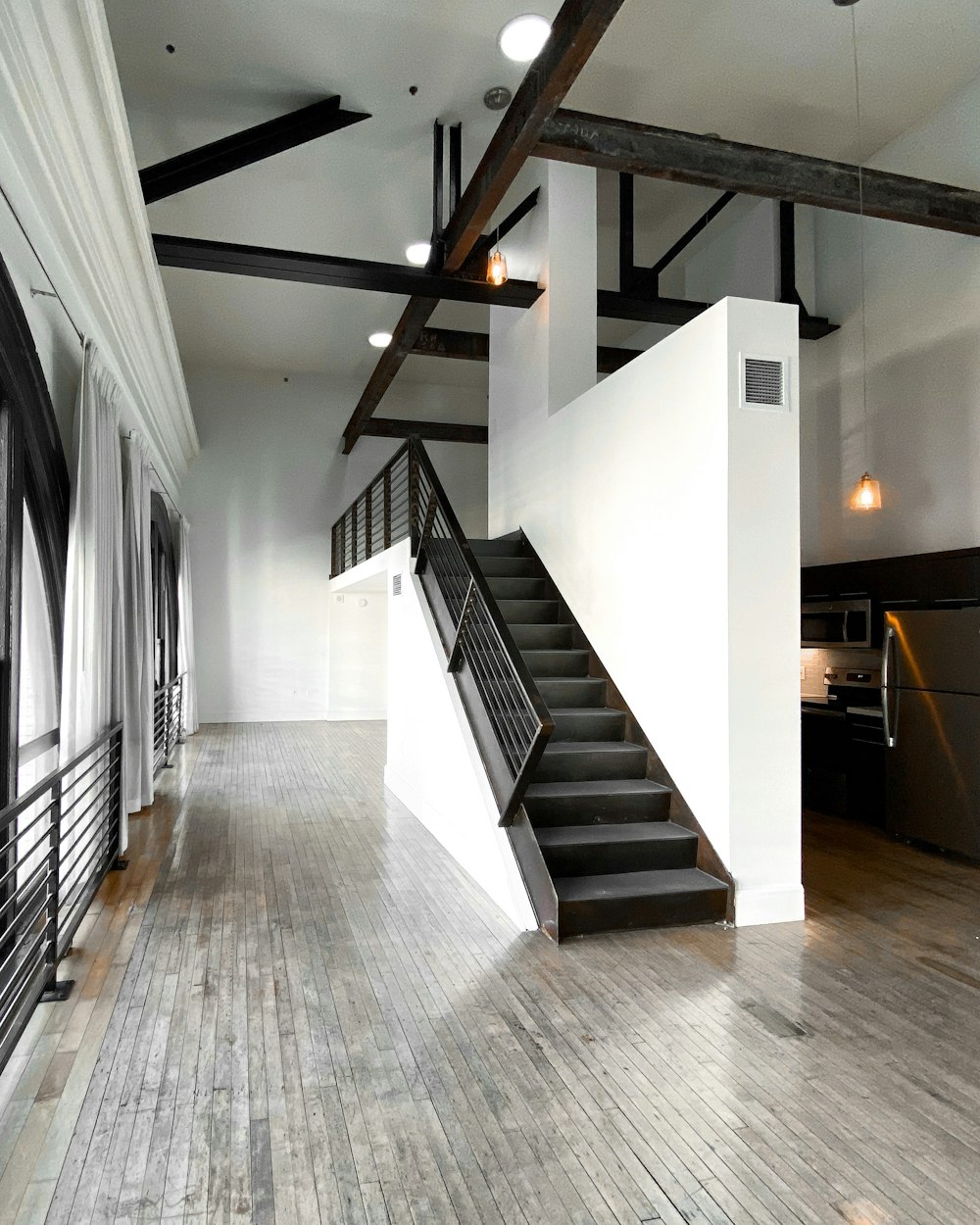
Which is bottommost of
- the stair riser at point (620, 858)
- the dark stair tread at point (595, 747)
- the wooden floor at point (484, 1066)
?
the wooden floor at point (484, 1066)

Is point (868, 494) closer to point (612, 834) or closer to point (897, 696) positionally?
point (897, 696)

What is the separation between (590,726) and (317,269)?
417 centimetres

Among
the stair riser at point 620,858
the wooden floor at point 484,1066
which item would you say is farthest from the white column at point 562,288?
the wooden floor at point 484,1066

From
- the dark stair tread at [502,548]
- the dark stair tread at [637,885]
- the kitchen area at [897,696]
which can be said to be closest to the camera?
the dark stair tread at [637,885]

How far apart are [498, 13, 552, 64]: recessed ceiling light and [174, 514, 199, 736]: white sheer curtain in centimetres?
772

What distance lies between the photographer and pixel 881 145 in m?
6.88

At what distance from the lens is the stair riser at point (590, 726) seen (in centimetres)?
519

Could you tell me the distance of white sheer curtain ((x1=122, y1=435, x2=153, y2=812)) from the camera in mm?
5793

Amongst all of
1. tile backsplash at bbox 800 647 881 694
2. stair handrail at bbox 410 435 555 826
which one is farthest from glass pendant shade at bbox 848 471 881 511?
stair handrail at bbox 410 435 555 826

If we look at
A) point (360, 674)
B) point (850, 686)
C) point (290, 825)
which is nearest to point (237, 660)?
point (360, 674)

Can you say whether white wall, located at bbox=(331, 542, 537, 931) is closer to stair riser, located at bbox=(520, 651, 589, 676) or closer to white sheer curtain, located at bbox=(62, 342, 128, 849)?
stair riser, located at bbox=(520, 651, 589, 676)

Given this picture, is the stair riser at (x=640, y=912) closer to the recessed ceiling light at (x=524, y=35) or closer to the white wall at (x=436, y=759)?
the white wall at (x=436, y=759)

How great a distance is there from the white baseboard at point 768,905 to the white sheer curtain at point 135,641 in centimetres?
398

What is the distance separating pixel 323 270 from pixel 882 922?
19.3 ft
